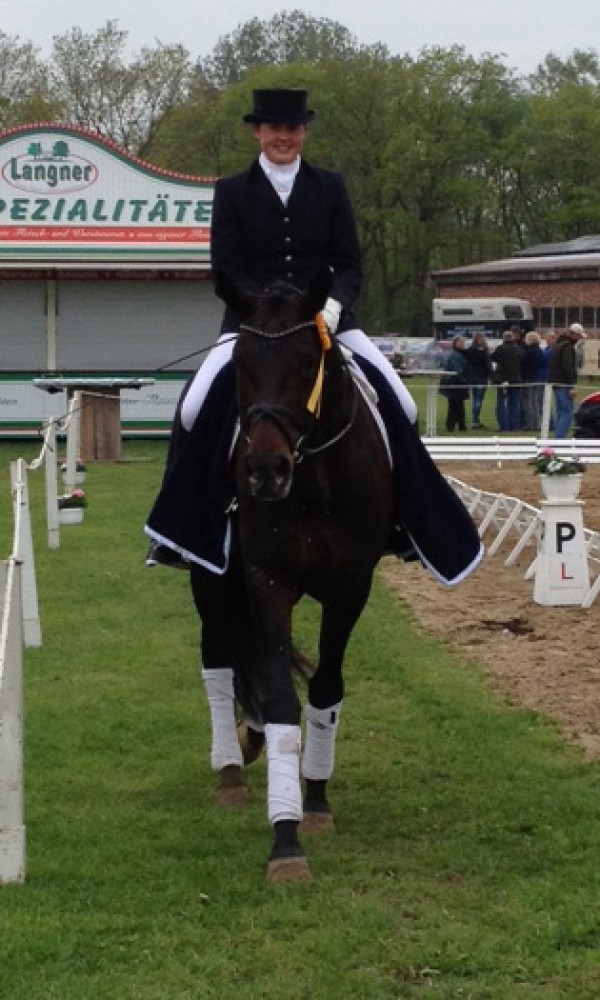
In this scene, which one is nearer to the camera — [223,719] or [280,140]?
[280,140]

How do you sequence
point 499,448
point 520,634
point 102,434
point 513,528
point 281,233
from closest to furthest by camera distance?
point 281,233
point 520,634
point 513,528
point 499,448
point 102,434

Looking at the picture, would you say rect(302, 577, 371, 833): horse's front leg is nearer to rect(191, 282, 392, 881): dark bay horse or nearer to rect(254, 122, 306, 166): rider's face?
rect(191, 282, 392, 881): dark bay horse

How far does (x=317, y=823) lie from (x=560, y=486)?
610cm

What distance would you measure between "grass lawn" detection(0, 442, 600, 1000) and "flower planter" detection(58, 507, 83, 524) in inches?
265

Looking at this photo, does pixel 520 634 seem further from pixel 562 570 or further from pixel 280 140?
pixel 280 140

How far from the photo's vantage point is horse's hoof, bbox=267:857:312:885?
6.11 metres

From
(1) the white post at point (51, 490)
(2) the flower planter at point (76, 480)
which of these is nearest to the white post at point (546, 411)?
(2) the flower planter at point (76, 480)

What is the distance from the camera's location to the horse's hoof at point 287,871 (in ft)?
20.0

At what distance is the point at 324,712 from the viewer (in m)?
7.14

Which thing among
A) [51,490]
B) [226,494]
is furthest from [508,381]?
[226,494]

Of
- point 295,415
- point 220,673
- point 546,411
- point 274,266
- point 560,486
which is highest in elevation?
point 274,266

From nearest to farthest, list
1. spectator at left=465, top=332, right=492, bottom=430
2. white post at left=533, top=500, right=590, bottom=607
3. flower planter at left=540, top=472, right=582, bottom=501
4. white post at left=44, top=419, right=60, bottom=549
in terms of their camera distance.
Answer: white post at left=533, top=500, right=590, bottom=607 → flower planter at left=540, top=472, right=582, bottom=501 → white post at left=44, top=419, right=60, bottom=549 → spectator at left=465, top=332, right=492, bottom=430

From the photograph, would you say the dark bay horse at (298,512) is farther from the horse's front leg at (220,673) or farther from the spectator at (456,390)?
the spectator at (456,390)

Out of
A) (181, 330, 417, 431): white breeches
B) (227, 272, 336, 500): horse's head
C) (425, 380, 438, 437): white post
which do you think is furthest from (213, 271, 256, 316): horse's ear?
(425, 380, 438, 437): white post
